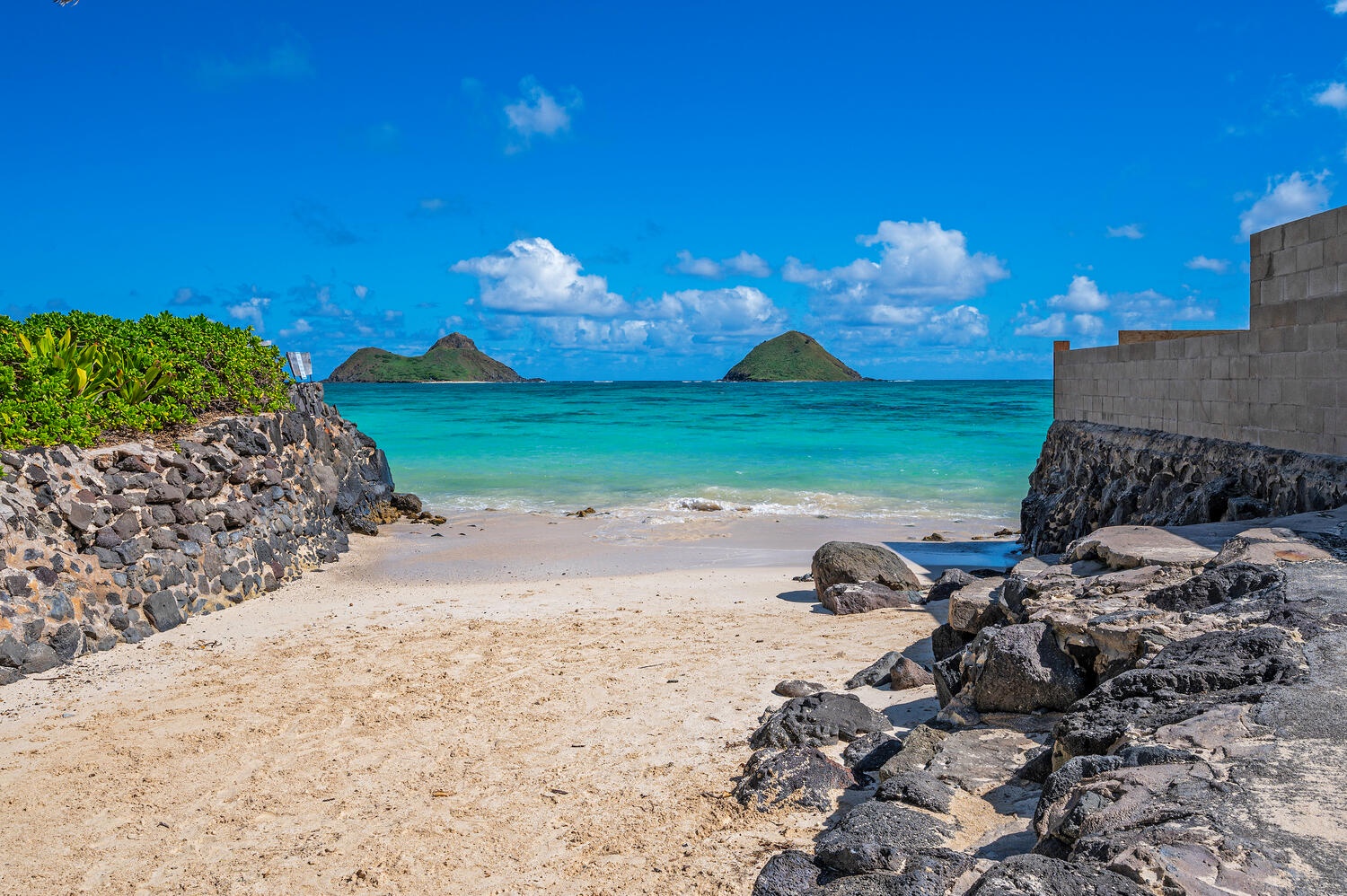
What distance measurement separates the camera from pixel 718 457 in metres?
29.4

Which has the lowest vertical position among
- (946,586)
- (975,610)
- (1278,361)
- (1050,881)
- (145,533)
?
(946,586)

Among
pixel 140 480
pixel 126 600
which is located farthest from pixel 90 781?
pixel 140 480

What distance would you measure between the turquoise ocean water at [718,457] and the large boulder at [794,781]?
1283 centimetres

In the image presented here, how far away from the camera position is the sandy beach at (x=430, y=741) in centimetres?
391

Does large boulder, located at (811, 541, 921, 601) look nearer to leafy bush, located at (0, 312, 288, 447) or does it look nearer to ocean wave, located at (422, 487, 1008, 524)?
ocean wave, located at (422, 487, 1008, 524)

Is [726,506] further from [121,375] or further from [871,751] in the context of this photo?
[871,751]

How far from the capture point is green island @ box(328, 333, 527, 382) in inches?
5113

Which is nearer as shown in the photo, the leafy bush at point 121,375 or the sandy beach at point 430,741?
the sandy beach at point 430,741

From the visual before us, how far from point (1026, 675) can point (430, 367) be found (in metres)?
132

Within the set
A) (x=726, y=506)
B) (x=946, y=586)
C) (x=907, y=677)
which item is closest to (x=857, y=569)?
(x=946, y=586)

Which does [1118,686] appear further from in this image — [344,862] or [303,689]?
[303,689]

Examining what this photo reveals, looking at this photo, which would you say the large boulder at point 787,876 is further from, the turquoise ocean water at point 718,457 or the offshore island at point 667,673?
the turquoise ocean water at point 718,457

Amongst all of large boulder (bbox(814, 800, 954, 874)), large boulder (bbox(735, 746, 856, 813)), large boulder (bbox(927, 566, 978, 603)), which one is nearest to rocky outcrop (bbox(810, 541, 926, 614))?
large boulder (bbox(927, 566, 978, 603))

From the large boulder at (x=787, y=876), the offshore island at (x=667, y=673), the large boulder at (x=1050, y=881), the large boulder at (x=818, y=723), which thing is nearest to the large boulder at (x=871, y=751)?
the offshore island at (x=667, y=673)
